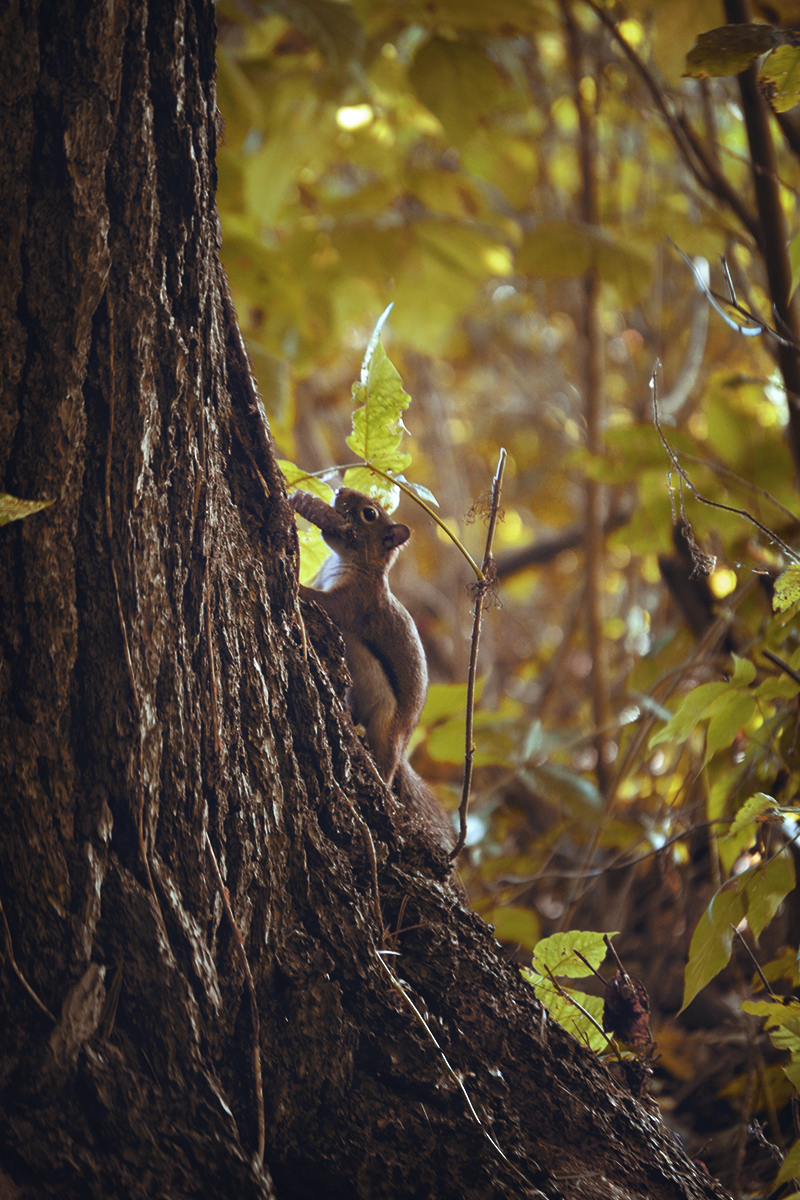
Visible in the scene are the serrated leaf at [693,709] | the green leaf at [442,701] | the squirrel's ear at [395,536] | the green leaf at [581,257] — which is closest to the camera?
the serrated leaf at [693,709]

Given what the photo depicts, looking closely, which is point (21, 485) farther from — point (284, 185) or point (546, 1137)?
point (284, 185)

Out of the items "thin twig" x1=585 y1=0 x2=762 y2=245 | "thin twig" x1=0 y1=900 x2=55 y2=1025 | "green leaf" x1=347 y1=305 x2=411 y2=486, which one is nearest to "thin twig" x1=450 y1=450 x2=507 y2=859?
"green leaf" x1=347 y1=305 x2=411 y2=486

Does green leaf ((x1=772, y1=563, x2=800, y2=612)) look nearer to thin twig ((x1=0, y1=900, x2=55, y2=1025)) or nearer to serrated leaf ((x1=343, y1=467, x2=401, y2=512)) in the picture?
serrated leaf ((x1=343, y1=467, x2=401, y2=512))

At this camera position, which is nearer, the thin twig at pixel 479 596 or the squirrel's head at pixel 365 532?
the thin twig at pixel 479 596

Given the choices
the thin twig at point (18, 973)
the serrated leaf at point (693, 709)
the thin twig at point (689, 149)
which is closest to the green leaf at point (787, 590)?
the serrated leaf at point (693, 709)

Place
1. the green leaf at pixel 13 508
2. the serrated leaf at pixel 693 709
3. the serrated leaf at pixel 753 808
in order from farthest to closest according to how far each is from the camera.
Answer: the serrated leaf at pixel 693 709 < the serrated leaf at pixel 753 808 < the green leaf at pixel 13 508

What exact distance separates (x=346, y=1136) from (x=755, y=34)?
1.70 metres

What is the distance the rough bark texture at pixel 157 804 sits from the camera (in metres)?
0.96

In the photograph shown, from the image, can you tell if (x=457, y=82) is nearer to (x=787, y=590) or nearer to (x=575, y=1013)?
(x=787, y=590)

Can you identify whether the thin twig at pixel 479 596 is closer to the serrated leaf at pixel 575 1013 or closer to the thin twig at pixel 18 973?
the serrated leaf at pixel 575 1013

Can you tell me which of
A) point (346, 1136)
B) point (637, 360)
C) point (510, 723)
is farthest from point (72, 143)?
point (637, 360)

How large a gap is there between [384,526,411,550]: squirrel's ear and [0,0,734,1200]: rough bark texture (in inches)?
34.3

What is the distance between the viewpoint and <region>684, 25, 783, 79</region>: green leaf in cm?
133

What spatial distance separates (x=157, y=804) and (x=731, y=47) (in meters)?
1.42
